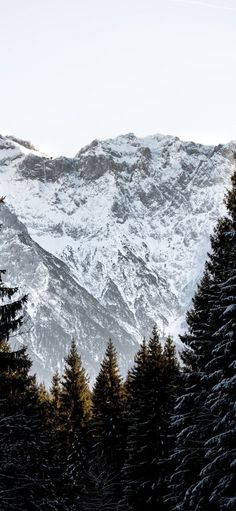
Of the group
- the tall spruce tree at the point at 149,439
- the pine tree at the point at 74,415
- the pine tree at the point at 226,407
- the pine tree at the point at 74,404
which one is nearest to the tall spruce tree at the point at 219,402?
the pine tree at the point at 226,407

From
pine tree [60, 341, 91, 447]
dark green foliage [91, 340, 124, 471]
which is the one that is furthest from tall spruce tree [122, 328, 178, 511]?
pine tree [60, 341, 91, 447]

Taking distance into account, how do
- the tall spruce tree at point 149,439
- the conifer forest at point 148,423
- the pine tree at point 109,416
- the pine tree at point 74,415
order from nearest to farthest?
the conifer forest at point 148,423, the tall spruce tree at point 149,439, the pine tree at point 109,416, the pine tree at point 74,415

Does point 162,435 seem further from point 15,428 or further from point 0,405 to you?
point 15,428

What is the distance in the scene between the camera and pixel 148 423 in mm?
28359

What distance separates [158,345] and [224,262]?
43.3 ft

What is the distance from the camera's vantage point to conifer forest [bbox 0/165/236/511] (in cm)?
1100

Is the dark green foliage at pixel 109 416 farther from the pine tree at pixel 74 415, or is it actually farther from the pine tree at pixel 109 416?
the pine tree at pixel 74 415

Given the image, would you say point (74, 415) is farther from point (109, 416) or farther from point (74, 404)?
point (109, 416)

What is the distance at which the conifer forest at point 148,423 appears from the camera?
11.0 meters

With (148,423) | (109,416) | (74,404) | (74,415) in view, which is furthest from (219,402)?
(74,404)

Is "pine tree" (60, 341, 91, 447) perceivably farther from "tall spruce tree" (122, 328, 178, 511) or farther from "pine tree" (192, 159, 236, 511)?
"pine tree" (192, 159, 236, 511)

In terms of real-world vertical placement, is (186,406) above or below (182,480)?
above

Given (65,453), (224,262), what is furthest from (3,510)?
(65,453)

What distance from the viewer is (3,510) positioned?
34.8 feet
